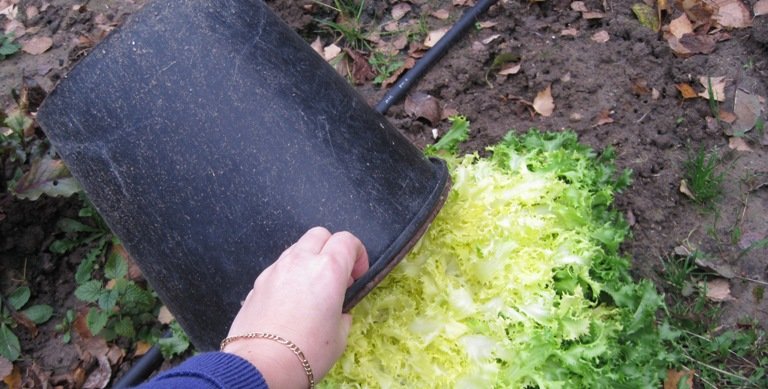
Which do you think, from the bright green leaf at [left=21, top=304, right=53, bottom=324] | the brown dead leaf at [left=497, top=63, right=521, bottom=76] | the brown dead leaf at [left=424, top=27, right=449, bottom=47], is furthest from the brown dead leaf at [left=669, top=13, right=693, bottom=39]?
the bright green leaf at [left=21, top=304, right=53, bottom=324]

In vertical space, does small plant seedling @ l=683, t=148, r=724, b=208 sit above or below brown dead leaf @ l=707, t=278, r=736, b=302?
above

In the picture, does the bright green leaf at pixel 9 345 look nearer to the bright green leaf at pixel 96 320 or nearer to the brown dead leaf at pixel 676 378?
the bright green leaf at pixel 96 320

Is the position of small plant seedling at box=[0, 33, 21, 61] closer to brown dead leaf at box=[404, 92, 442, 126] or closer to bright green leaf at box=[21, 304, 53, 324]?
bright green leaf at box=[21, 304, 53, 324]

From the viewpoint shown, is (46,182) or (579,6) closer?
(46,182)

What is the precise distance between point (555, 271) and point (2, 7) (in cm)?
330

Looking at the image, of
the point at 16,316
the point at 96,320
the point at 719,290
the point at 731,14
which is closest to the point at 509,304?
the point at 719,290

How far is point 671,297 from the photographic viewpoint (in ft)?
7.39

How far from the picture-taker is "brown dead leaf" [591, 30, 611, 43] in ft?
9.56

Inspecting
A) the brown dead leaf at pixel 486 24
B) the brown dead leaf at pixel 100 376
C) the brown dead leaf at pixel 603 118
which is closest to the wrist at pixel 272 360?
the brown dead leaf at pixel 100 376

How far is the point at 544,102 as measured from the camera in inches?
109

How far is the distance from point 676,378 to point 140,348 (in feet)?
6.06

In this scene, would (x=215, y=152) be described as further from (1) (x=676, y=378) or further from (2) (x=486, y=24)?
(2) (x=486, y=24)

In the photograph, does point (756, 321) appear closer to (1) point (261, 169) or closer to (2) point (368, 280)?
(2) point (368, 280)

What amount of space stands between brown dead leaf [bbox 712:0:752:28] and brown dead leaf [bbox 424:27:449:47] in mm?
1187
